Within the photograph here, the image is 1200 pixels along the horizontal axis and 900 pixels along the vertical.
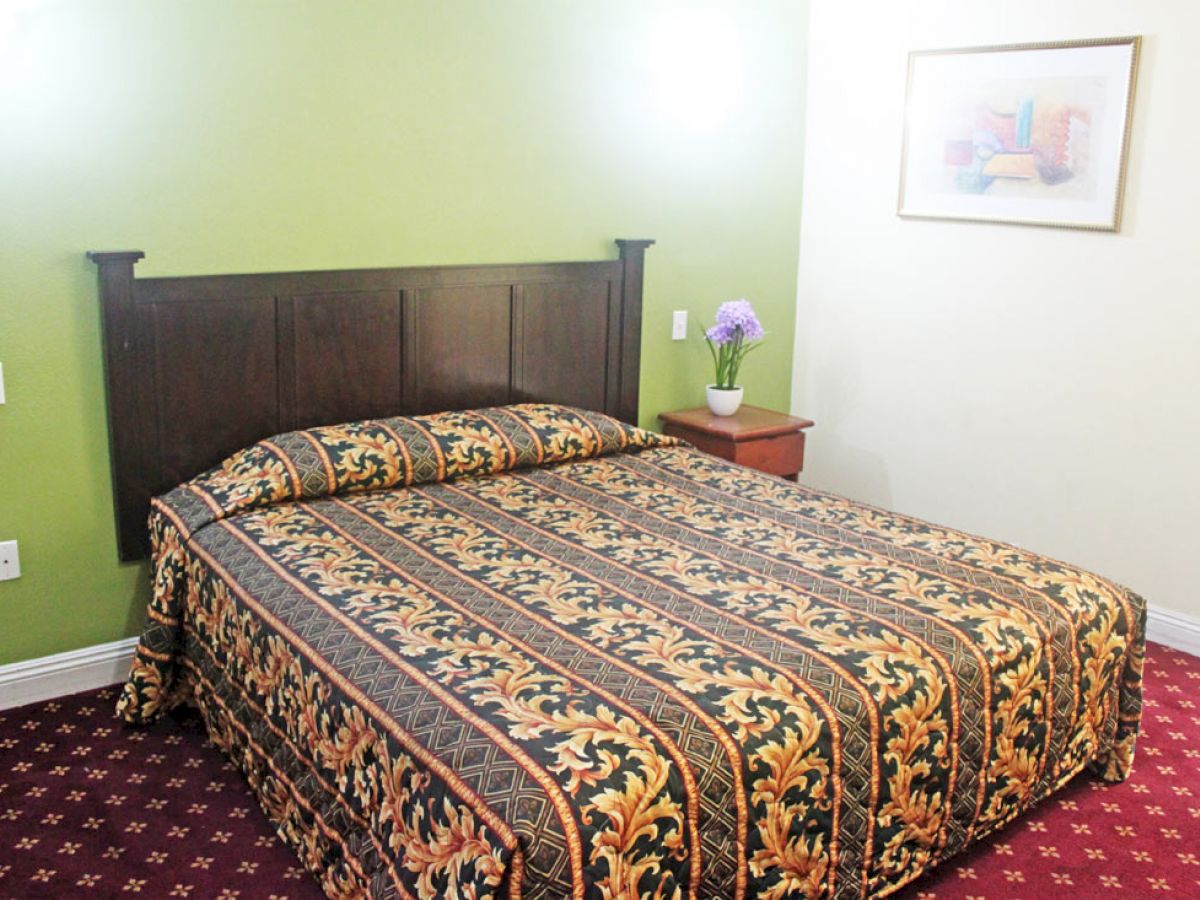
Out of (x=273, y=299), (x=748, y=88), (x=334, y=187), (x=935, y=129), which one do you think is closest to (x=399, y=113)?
A: (x=334, y=187)

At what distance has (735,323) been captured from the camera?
3.98 metres

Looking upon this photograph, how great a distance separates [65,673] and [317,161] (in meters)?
1.50

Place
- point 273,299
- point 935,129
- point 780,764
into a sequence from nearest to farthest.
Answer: point 780,764, point 273,299, point 935,129

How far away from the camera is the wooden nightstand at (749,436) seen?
3926 mm

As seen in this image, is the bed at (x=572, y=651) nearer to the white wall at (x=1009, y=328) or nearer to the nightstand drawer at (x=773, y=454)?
the nightstand drawer at (x=773, y=454)

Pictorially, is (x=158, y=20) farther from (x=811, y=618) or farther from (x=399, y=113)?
(x=811, y=618)

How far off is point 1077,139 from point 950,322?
712mm

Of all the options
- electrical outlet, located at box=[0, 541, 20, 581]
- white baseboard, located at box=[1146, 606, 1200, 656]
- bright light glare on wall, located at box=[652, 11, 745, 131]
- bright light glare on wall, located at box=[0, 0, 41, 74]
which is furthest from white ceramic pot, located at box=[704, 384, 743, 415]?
bright light glare on wall, located at box=[0, 0, 41, 74]

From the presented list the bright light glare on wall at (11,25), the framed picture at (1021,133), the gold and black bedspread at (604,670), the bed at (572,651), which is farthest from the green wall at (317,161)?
the framed picture at (1021,133)

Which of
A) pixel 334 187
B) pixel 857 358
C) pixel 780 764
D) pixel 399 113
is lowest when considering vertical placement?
pixel 780 764

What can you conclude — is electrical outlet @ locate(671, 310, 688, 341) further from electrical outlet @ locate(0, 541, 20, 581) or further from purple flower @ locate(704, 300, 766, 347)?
electrical outlet @ locate(0, 541, 20, 581)

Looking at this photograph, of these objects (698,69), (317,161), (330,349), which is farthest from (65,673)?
(698,69)

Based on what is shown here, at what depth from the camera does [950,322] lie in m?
4.03

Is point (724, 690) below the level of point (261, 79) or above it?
below
